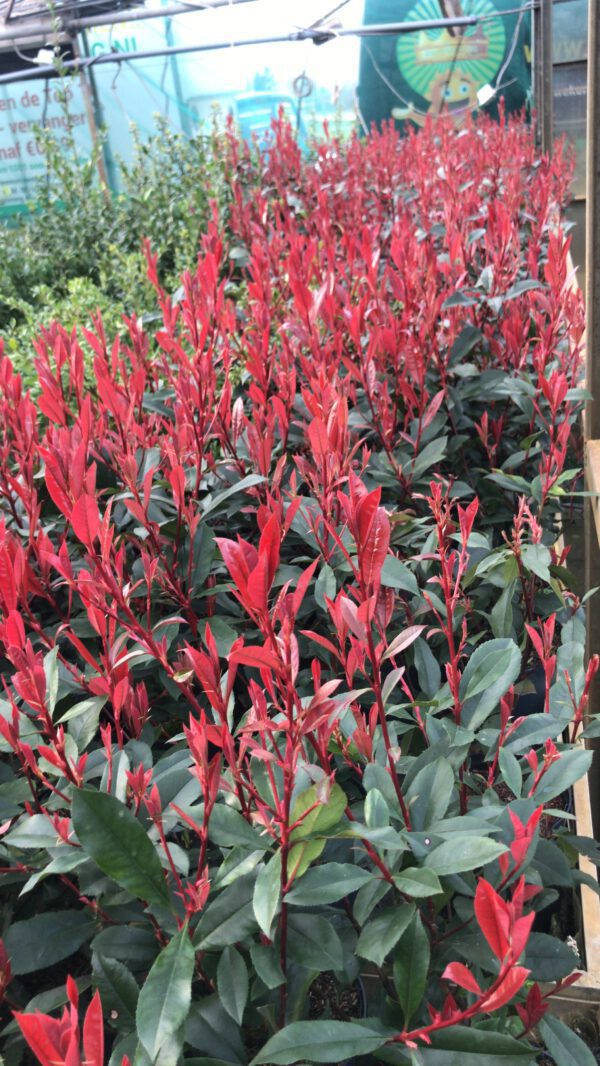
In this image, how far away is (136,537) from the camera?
1395 millimetres

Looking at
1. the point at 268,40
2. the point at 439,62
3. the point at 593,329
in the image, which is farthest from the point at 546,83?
the point at 593,329

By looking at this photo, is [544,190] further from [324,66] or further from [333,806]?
[324,66]

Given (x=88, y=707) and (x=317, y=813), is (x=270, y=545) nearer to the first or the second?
(x=317, y=813)

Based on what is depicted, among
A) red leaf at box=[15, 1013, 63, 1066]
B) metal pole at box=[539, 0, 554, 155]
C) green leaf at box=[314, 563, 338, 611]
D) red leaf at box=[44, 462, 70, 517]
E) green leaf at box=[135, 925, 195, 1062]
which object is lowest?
green leaf at box=[135, 925, 195, 1062]

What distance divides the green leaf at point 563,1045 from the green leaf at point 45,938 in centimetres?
49

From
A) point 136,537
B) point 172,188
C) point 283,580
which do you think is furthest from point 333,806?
point 172,188

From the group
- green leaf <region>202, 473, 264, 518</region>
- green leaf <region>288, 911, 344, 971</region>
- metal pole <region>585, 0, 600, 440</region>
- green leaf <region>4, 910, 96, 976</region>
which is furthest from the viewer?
metal pole <region>585, 0, 600, 440</region>

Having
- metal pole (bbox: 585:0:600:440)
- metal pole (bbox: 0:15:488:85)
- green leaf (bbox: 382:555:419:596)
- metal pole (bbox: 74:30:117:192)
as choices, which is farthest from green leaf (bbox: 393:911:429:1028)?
metal pole (bbox: 74:30:117:192)

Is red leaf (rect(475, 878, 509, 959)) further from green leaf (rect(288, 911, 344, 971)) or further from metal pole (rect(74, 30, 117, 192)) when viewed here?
metal pole (rect(74, 30, 117, 192))

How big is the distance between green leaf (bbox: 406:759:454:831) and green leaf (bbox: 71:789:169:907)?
0.27 meters

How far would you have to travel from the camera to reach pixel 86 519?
38.1 inches

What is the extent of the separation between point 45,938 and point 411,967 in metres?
0.40

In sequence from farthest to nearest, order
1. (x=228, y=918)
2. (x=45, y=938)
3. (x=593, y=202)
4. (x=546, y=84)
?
(x=546, y=84), (x=593, y=202), (x=45, y=938), (x=228, y=918)

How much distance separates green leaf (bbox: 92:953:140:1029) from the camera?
875 mm
